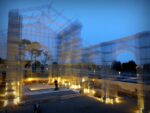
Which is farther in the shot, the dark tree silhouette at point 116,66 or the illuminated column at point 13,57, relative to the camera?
the dark tree silhouette at point 116,66

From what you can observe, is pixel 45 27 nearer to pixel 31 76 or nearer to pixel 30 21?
pixel 30 21

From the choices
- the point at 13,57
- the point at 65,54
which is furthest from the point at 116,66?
the point at 13,57

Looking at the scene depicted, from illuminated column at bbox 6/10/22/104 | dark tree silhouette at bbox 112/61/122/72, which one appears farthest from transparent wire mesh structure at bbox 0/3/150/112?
dark tree silhouette at bbox 112/61/122/72

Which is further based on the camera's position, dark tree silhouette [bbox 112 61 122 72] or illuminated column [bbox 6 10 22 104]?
dark tree silhouette [bbox 112 61 122 72]

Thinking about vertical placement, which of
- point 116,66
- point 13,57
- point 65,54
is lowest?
point 116,66

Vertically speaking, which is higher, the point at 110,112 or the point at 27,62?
the point at 27,62

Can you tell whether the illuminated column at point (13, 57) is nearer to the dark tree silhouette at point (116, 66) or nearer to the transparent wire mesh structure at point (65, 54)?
the transparent wire mesh structure at point (65, 54)

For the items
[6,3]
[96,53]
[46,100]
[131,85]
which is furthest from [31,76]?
[6,3]

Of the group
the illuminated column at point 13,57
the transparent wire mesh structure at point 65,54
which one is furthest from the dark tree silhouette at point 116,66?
the illuminated column at point 13,57

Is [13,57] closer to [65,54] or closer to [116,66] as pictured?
[65,54]

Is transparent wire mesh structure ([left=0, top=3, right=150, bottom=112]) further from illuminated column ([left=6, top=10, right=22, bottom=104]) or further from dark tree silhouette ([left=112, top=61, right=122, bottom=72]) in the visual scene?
dark tree silhouette ([left=112, top=61, right=122, bottom=72])

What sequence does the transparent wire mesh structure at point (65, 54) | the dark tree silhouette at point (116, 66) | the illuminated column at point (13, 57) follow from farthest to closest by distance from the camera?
the dark tree silhouette at point (116, 66)
the transparent wire mesh structure at point (65, 54)
the illuminated column at point (13, 57)

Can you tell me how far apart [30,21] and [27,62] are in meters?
2.28

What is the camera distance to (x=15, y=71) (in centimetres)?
462
